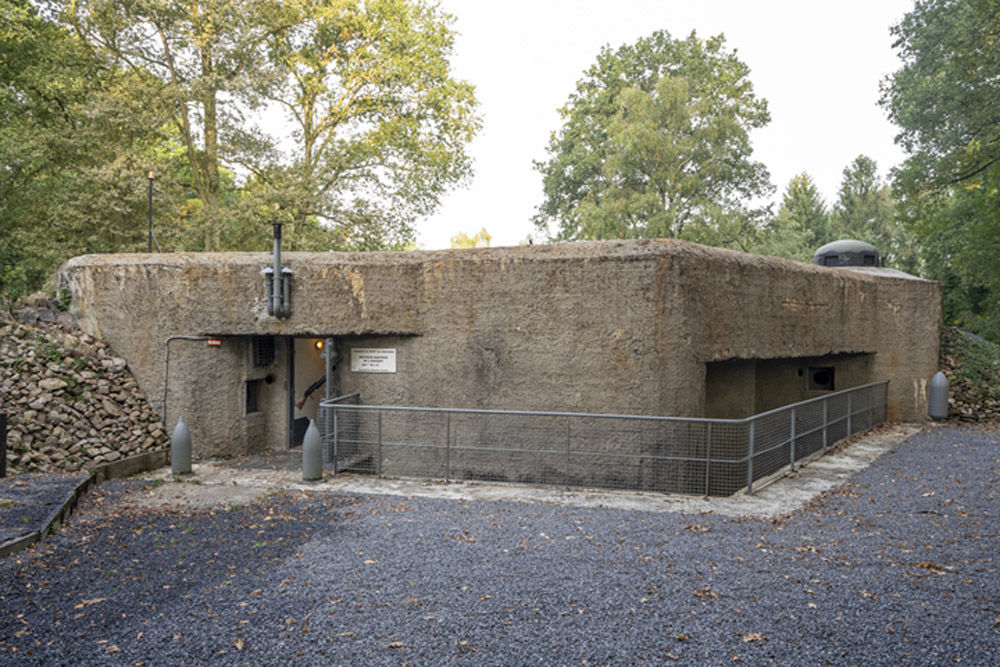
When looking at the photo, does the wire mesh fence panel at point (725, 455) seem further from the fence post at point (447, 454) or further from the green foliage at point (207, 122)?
the green foliage at point (207, 122)

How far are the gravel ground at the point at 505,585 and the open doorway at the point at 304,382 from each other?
4.29 meters

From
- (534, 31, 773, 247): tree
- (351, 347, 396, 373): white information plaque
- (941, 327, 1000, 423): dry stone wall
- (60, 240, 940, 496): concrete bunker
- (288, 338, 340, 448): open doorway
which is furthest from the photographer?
(534, 31, 773, 247): tree

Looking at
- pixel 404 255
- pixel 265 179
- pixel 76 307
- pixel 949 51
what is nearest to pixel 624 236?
pixel 949 51

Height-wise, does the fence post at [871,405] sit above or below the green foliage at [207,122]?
below

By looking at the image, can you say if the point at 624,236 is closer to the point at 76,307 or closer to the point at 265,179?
the point at 265,179

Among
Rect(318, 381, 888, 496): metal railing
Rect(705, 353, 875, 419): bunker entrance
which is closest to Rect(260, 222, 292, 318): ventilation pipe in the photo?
Rect(318, 381, 888, 496): metal railing

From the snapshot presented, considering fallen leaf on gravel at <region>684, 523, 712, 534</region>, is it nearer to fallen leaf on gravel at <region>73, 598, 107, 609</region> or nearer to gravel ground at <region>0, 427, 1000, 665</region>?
gravel ground at <region>0, 427, 1000, 665</region>

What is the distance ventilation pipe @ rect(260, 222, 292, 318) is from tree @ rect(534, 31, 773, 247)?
18068 mm

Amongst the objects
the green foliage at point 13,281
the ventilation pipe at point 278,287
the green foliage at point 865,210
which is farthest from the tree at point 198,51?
the green foliage at point 865,210

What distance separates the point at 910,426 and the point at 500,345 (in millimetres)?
10107

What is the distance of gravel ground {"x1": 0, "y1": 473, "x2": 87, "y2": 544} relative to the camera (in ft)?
22.6

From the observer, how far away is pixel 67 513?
25.3 ft

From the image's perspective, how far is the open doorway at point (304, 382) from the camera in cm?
1239

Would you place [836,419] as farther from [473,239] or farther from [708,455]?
[473,239]
